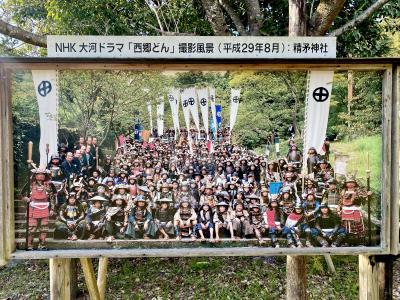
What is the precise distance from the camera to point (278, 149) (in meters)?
3.70

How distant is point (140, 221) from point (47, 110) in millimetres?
1447

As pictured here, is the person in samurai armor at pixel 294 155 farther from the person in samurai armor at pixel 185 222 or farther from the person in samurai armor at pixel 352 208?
the person in samurai armor at pixel 185 222

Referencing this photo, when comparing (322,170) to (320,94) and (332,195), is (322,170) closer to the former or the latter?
(332,195)

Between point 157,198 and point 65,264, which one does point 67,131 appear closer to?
point 157,198

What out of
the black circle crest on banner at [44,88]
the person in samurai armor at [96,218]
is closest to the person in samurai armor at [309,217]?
the person in samurai armor at [96,218]

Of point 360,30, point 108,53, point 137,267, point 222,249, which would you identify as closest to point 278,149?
point 222,249

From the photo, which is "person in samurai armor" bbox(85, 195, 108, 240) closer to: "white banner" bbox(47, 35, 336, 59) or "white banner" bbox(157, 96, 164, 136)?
"white banner" bbox(157, 96, 164, 136)

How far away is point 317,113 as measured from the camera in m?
3.60

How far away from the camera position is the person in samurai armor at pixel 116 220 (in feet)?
11.9

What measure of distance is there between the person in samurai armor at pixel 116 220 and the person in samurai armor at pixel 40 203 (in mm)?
569

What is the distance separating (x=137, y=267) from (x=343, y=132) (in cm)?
533

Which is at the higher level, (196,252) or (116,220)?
(116,220)

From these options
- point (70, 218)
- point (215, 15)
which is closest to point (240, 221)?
point (70, 218)

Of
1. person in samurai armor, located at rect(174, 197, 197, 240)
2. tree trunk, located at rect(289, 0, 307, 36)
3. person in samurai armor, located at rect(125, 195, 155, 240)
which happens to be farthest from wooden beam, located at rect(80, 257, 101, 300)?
tree trunk, located at rect(289, 0, 307, 36)
